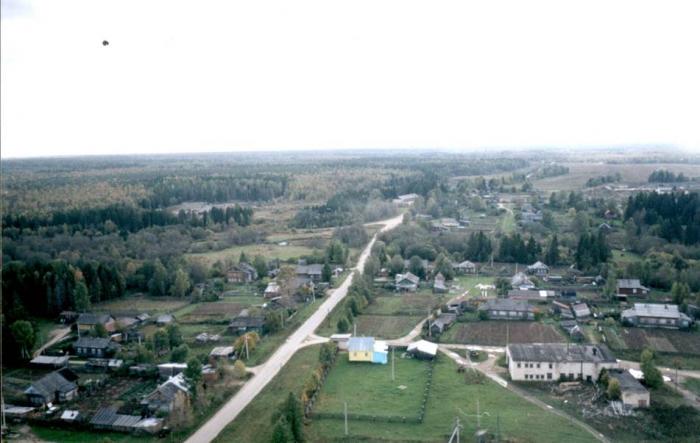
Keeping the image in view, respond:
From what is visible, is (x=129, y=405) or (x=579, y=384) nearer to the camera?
(x=129, y=405)

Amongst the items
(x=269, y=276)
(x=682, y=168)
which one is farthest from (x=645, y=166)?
(x=269, y=276)

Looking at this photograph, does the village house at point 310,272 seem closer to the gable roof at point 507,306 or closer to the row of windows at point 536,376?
the gable roof at point 507,306

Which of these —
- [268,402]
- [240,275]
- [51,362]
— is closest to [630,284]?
[268,402]

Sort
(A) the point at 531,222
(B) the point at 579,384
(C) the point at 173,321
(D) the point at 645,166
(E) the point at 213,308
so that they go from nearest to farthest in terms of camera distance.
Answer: (B) the point at 579,384
(C) the point at 173,321
(E) the point at 213,308
(A) the point at 531,222
(D) the point at 645,166

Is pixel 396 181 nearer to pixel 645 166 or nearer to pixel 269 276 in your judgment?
pixel 645 166

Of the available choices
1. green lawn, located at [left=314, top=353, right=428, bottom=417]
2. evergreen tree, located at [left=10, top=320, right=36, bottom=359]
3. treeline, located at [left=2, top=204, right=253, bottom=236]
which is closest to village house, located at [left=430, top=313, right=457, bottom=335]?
green lawn, located at [left=314, top=353, right=428, bottom=417]

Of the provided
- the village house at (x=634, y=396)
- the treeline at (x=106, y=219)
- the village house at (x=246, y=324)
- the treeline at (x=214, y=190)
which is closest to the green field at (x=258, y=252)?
the treeline at (x=106, y=219)
